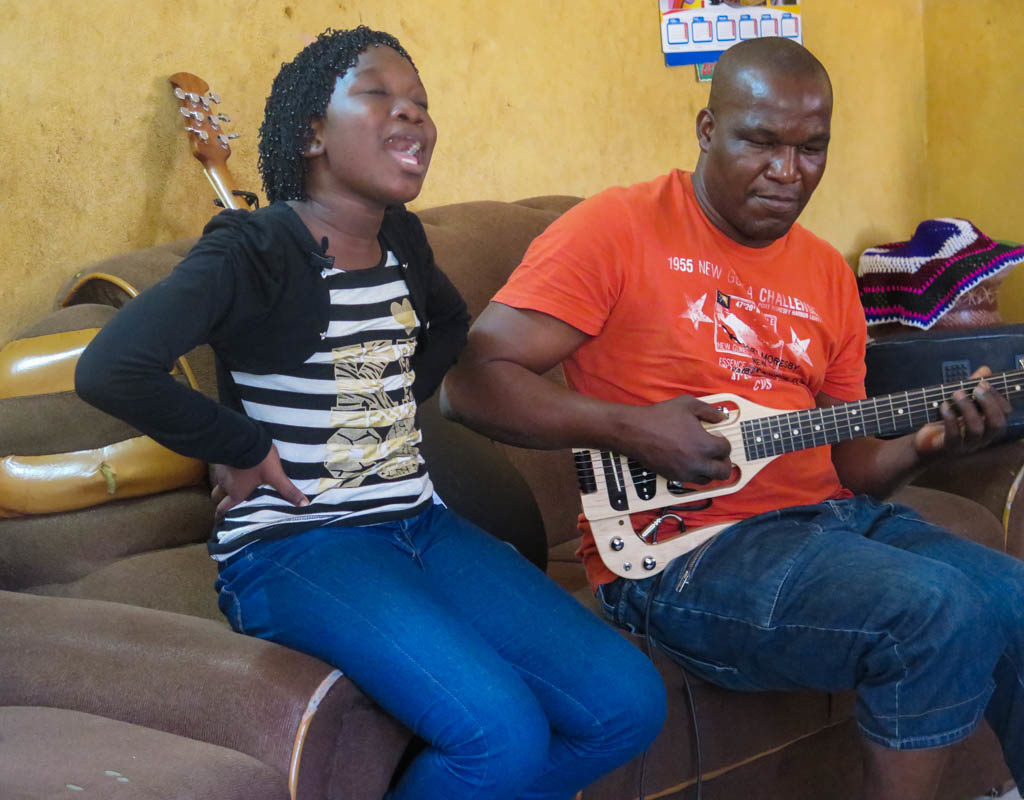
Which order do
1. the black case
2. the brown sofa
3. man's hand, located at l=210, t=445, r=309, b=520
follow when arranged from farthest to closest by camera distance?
the black case → man's hand, located at l=210, t=445, r=309, b=520 → the brown sofa

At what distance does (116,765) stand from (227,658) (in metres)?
0.18

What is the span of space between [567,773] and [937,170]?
2974mm

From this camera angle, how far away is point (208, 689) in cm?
117

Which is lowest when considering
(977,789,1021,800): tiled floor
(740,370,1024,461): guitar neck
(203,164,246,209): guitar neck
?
(977,789,1021,800): tiled floor

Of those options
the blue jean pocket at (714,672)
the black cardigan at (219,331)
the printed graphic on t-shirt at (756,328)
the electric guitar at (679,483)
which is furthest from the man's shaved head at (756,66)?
the blue jean pocket at (714,672)

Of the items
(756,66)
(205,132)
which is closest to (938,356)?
(756,66)

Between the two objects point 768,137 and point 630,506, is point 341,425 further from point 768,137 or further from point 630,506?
point 768,137

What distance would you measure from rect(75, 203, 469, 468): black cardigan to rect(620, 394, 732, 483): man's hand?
1.57 ft

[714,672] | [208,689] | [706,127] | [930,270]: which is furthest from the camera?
[930,270]

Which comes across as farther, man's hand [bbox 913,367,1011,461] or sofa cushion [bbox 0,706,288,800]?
man's hand [bbox 913,367,1011,461]

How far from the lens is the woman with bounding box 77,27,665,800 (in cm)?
121

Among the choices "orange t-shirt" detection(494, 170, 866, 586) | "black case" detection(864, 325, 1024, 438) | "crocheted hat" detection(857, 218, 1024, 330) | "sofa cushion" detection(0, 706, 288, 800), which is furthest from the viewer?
"crocheted hat" detection(857, 218, 1024, 330)

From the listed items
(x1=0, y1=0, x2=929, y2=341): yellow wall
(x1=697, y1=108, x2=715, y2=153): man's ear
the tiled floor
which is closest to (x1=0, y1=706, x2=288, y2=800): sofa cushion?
(x1=0, y1=0, x2=929, y2=341): yellow wall

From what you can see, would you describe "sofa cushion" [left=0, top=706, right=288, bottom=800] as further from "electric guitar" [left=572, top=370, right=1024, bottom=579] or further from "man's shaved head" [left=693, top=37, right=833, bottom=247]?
"man's shaved head" [left=693, top=37, right=833, bottom=247]
